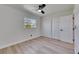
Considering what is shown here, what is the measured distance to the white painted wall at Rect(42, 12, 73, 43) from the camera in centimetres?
577

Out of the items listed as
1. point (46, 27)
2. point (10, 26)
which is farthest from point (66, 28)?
point (10, 26)

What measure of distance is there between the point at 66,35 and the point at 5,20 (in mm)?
4051

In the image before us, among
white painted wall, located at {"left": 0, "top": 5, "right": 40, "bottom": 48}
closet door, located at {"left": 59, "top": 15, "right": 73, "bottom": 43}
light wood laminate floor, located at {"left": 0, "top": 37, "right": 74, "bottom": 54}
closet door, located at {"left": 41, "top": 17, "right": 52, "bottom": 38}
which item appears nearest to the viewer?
light wood laminate floor, located at {"left": 0, "top": 37, "right": 74, "bottom": 54}

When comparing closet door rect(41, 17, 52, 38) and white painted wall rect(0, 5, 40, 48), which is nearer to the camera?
white painted wall rect(0, 5, 40, 48)

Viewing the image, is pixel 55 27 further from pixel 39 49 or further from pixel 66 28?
pixel 39 49

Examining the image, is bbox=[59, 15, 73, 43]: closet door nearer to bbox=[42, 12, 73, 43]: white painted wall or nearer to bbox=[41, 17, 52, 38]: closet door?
bbox=[42, 12, 73, 43]: white painted wall

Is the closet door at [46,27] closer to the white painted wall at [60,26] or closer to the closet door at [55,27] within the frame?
the white painted wall at [60,26]

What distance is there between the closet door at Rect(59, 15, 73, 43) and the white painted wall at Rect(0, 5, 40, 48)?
2.88 m

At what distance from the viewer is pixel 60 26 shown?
668 cm

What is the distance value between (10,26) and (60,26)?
3740mm

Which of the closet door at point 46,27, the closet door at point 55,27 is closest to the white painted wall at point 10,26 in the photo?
the closet door at point 55,27

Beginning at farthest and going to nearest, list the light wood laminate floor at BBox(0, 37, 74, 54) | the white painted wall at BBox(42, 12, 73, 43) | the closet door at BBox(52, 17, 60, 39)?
1. the closet door at BBox(52, 17, 60, 39)
2. the white painted wall at BBox(42, 12, 73, 43)
3. the light wood laminate floor at BBox(0, 37, 74, 54)

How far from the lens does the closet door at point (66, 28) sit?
566 centimetres

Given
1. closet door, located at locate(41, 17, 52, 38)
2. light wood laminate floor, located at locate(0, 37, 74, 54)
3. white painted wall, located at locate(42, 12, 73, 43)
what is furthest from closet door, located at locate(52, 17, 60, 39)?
light wood laminate floor, located at locate(0, 37, 74, 54)
